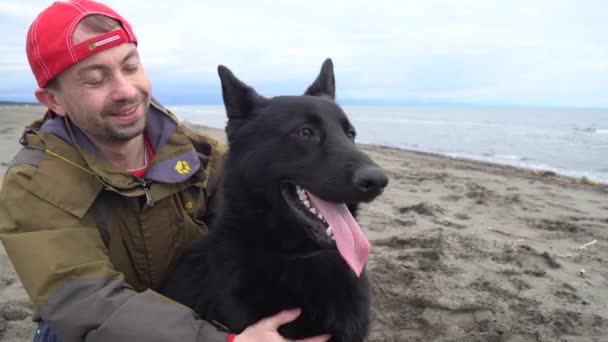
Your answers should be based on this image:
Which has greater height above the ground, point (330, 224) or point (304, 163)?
point (304, 163)

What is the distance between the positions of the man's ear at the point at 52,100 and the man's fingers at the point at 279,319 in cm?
149

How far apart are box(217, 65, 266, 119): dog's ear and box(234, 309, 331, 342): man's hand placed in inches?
43.3

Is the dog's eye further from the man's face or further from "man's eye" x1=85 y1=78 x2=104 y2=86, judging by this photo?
"man's eye" x1=85 y1=78 x2=104 y2=86

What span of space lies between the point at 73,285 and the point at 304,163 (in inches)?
45.5

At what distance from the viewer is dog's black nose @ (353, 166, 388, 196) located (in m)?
1.86

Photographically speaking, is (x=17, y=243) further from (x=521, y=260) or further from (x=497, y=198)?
(x=497, y=198)

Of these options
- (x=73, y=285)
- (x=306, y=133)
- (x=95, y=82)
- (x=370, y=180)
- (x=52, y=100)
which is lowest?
(x=73, y=285)

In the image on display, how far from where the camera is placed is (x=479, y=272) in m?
3.90

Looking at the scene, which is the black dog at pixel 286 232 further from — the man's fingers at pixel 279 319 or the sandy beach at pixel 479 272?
the sandy beach at pixel 479 272

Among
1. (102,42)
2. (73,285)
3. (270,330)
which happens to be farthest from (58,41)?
(270,330)

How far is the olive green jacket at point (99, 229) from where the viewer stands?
1769 mm

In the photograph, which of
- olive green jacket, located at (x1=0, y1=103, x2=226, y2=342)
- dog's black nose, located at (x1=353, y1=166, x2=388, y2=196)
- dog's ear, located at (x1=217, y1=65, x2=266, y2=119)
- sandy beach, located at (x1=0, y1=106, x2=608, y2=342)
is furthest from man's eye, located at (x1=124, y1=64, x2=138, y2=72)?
sandy beach, located at (x1=0, y1=106, x2=608, y2=342)

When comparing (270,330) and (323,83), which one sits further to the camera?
(323,83)

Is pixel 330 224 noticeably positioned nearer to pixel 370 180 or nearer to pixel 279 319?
pixel 370 180
